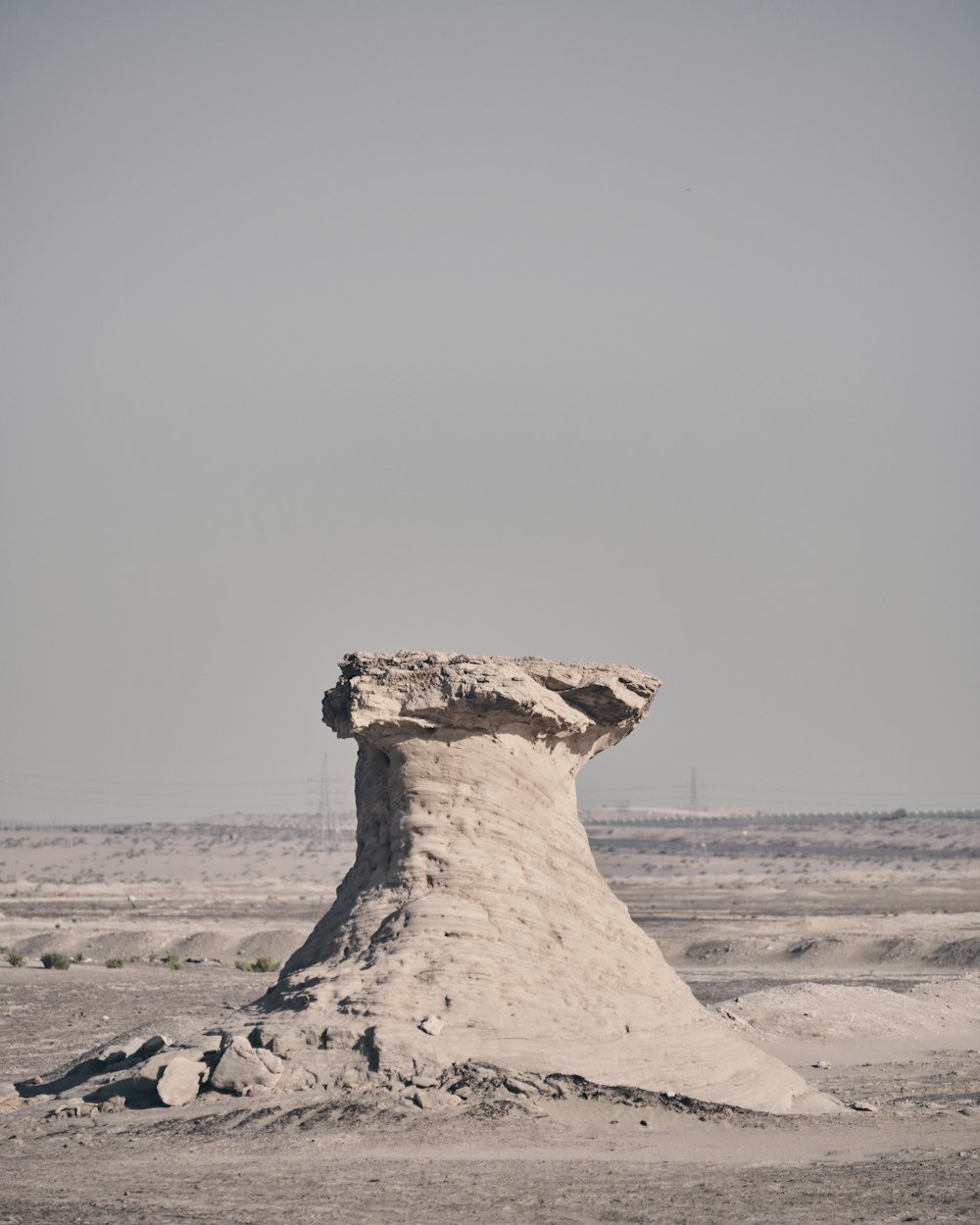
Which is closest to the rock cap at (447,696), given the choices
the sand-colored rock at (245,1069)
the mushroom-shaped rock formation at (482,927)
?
the mushroom-shaped rock formation at (482,927)

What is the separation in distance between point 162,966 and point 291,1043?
983 inches

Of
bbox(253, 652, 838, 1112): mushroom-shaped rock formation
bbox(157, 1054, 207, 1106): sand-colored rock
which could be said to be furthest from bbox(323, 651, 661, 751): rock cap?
bbox(157, 1054, 207, 1106): sand-colored rock

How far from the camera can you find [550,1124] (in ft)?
43.4

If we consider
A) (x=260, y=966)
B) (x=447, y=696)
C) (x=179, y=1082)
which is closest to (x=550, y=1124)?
(x=179, y=1082)

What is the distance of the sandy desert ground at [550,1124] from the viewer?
11055 millimetres

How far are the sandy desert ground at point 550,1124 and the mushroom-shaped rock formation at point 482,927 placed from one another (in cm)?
65

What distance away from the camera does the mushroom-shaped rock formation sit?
14.0m

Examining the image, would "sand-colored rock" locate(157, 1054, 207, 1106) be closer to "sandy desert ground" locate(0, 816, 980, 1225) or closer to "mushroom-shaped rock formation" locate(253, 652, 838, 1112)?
"sandy desert ground" locate(0, 816, 980, 1225)

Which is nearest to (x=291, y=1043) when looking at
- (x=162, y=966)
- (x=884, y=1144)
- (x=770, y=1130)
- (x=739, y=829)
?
(x=770, y=1130)

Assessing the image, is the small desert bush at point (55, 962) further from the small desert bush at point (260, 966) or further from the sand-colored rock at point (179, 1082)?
the sand-colored rock at point (179, 1082)

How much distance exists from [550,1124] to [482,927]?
2119 millimetres

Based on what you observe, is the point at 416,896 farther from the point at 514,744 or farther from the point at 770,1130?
the point at 770,1130

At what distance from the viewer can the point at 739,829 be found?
159m

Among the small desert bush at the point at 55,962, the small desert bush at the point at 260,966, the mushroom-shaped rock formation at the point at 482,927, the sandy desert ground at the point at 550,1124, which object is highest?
the mushroom-shaped rock formation at the point at 482,927
